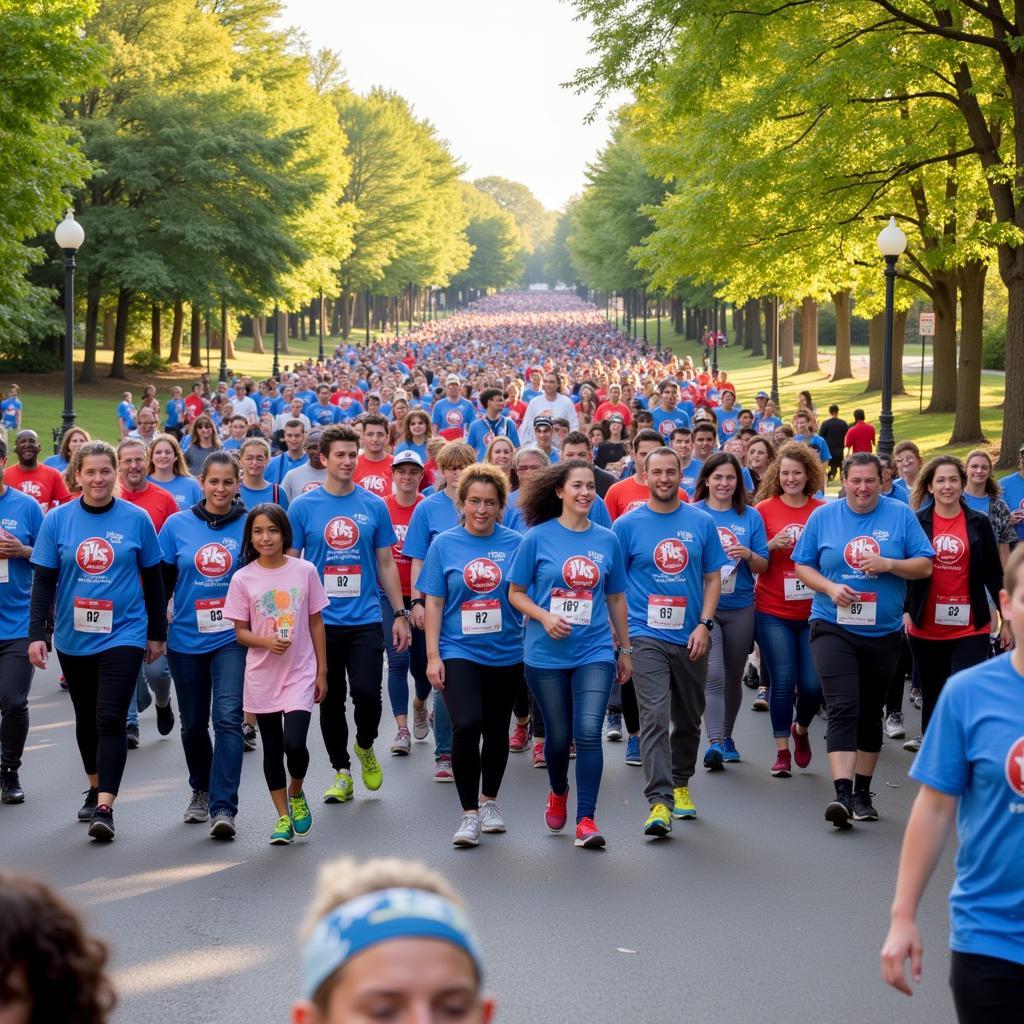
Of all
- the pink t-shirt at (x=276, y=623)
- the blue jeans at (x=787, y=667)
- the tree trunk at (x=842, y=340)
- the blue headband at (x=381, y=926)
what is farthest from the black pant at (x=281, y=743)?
the tree trunk at (x=842, y=340)

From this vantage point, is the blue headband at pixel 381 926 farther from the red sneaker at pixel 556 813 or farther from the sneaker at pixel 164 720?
the sneaker at pixel 164 720

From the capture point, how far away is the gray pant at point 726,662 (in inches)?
392

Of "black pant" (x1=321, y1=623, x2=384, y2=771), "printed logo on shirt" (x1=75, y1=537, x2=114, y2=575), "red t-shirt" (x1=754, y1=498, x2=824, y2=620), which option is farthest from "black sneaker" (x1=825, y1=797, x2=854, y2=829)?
"printed logo on shirt" (x1=75, y1=537, x2=114, y2=575)

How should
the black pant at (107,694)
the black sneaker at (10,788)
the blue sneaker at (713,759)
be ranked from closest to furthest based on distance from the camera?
the black pant at (107,694), the black sneaker at (10,788), the blue sneaker at (713,759)

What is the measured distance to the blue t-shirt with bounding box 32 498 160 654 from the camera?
831 centimetres

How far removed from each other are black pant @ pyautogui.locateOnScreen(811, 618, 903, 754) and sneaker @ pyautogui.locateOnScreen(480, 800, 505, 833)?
1.74m

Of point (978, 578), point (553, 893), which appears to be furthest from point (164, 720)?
point (978, 578)

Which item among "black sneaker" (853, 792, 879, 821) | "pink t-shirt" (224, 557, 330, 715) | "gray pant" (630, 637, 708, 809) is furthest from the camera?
"black sneaker" (853, 792, 879, 821)

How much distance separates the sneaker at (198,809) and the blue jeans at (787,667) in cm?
340

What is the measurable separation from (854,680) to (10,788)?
15.2ft

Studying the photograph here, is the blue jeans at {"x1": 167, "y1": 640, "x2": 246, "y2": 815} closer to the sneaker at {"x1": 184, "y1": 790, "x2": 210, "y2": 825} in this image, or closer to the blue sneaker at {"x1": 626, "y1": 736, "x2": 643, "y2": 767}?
the sneaker at {"x1": 184, "y1": 790, "x2": 210, "y2": 825}

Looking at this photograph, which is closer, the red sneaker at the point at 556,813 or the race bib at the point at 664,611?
the red sneaker at the point at 556,813

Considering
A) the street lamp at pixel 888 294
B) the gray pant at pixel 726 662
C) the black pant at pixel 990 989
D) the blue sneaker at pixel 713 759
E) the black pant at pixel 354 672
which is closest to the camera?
the black pant at pixel 990 989

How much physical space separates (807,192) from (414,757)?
15.4 meters
